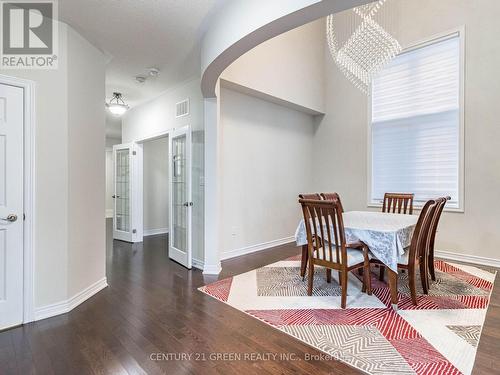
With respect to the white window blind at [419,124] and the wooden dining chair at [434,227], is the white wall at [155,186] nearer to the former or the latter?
the white window blind at [419,124]

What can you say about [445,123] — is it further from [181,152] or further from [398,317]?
[181,152]

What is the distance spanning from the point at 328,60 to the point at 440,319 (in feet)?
16.4

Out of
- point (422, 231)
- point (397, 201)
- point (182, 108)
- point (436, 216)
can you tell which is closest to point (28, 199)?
point (182, 108)

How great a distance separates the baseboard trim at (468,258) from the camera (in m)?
3.86

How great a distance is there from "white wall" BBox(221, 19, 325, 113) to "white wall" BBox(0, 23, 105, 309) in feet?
5.91

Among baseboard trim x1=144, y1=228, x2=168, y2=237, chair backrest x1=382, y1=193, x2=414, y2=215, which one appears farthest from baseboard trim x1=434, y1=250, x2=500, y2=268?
baseboard trim x1=144, y1=228, x2=168, y2=237

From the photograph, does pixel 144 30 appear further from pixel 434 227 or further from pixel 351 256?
pixel 434 227

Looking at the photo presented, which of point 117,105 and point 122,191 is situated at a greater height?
point 117,105

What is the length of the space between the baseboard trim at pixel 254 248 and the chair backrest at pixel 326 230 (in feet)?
5.68

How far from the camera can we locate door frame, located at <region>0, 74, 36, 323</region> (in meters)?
2.36

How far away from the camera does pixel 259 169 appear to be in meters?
4.82

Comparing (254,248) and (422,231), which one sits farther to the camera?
(254,248)

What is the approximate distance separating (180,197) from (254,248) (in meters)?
1.52

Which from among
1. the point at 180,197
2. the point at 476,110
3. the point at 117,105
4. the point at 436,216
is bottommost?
the point at 436,216
